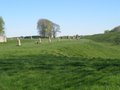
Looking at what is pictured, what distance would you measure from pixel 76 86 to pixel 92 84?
2.49ft

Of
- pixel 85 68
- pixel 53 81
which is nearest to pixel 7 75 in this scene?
pixel 53 81

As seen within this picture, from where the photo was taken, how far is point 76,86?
18.5 meters

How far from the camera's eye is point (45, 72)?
21891 millimetres

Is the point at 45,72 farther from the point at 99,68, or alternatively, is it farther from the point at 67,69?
the point at 99,68

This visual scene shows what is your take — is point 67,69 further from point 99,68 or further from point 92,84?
point 92,84

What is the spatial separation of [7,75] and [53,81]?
10.0 feet

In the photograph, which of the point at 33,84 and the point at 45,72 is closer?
the point at 33,84

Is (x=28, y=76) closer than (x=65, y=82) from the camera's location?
No

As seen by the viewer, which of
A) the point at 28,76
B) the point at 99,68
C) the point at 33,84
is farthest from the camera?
the point at 99,68

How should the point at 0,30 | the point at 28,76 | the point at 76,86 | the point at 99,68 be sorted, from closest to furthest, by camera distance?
the point at 76,86 → the point at 28,76 → the point at 99,68 → the point at 0,30

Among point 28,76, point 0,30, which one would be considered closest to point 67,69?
point 28,76

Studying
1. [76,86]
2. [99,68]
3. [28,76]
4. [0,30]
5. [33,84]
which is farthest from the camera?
[0,30]

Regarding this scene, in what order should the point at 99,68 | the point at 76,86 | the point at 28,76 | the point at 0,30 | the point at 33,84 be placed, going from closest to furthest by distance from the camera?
the point at 76,86
the point at 33,84
the point at 28,76
the point at 99,68
the point at 0,30

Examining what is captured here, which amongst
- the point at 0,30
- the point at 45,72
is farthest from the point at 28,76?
the point at 0,30
